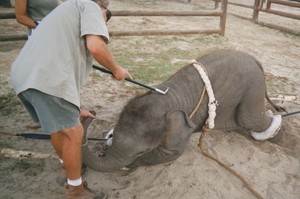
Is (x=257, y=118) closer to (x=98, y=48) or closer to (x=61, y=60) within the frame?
(x=98, y=48)

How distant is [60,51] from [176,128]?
1.26 meters

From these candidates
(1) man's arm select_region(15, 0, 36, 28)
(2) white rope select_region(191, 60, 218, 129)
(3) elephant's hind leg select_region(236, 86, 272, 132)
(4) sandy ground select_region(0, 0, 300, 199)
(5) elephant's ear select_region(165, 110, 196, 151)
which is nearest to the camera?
(5) elephant's ear select_region(165, 110, 196, 151)

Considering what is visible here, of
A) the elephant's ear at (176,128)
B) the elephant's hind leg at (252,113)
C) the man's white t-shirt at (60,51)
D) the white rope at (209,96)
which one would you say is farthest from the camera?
the elephant's hind leg at (252,113)

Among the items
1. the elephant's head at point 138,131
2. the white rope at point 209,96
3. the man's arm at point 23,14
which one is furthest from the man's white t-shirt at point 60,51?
the man's arm at point 23,14

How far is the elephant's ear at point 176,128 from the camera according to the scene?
3166 millimetres

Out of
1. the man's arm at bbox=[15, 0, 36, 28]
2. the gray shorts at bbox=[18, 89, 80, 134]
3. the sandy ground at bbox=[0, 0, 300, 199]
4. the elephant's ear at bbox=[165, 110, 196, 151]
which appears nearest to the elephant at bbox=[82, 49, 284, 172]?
the elephant's ear at bbox=[165, 110, 196, 151]

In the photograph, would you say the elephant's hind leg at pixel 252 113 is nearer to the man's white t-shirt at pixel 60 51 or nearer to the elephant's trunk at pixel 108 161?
the elephant's trunk at pixel 108 161

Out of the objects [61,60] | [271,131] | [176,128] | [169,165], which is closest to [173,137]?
[176,128]

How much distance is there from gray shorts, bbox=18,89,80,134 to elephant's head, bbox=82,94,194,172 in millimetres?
416

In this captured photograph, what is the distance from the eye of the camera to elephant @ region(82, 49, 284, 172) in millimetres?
3098

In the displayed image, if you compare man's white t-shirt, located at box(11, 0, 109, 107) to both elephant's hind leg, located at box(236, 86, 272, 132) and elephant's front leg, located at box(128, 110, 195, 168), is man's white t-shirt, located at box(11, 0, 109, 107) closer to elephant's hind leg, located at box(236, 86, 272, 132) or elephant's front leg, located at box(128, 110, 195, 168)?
elephant's front leg, located at box(128, 110, 195, 168)

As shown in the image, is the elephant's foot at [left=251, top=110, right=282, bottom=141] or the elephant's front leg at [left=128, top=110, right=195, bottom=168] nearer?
the elephant's front leg at [left=128, top=110, right=195, bottom=168]

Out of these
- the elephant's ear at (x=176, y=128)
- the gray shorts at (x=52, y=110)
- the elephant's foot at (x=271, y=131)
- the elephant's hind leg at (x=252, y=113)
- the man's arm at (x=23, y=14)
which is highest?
the man's arm at (x=23, y=14)

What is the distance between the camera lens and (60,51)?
2566 mm
